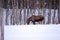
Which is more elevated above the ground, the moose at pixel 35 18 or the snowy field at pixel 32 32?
the moose at pixel 35 18

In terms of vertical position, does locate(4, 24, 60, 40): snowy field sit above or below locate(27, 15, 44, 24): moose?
below

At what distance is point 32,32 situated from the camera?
2.60 metres

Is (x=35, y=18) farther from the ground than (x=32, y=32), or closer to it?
farther from the ground

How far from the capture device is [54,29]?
266cm

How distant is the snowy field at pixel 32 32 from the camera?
253cm

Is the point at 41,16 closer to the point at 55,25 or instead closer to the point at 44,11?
the point at 44,11

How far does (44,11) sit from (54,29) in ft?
1.46

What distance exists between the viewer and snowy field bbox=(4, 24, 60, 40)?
2533 mm

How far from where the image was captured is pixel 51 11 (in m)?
2.71

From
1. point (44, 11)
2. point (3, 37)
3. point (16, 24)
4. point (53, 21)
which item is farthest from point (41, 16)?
point (3, 37)

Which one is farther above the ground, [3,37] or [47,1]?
[47,1]

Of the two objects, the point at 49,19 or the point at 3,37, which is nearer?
the point at 3,37

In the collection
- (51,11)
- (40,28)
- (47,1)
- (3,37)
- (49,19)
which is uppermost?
(47,1)

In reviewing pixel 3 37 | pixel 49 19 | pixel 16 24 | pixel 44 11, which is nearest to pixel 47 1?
pixel 44 11
